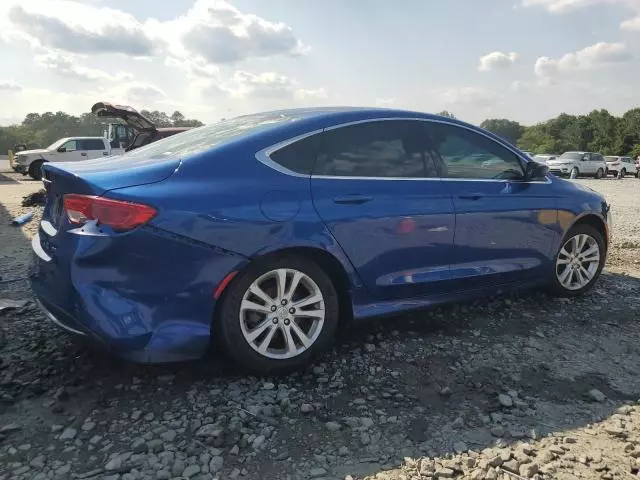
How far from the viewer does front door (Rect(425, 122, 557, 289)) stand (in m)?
3.83

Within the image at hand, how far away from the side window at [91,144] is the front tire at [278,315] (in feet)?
69.1

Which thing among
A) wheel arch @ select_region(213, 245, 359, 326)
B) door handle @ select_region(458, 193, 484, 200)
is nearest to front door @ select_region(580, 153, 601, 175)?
door handle @ select_region(458, 193, 484, 200)

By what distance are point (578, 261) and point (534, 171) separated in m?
1.04

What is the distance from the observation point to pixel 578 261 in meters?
4.77

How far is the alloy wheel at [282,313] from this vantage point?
3043mm

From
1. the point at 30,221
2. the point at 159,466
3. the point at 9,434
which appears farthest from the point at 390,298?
the point at 30,221

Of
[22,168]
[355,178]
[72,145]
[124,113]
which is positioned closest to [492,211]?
[355,178]

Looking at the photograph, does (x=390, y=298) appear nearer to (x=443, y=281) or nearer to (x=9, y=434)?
(x=443, y=281)

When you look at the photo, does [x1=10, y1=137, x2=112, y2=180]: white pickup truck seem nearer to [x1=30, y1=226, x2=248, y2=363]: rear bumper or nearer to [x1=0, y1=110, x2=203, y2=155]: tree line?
[x1=30, y1=226, x2=248, y2=363]: rear bumper

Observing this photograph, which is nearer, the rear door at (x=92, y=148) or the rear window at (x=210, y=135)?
the rear window at (x=210, y=135)

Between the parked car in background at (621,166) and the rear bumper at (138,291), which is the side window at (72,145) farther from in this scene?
the parked car in background at (621,166)

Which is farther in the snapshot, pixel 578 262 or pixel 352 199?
pixel 578 262

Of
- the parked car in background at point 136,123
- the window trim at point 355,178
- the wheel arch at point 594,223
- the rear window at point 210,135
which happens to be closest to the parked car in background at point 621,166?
the parked car in background at point 136,123

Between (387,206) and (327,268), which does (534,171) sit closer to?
(387,206)
